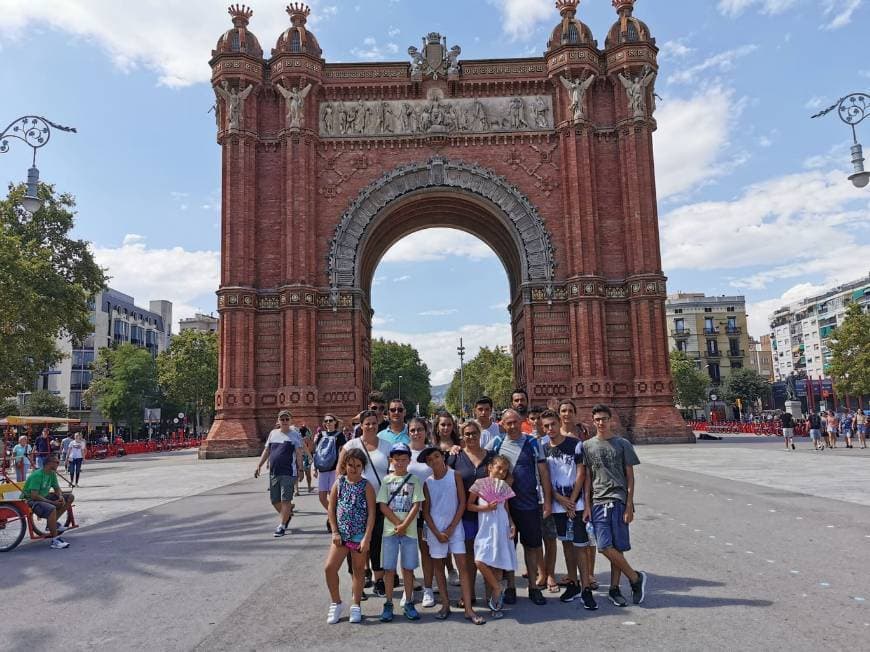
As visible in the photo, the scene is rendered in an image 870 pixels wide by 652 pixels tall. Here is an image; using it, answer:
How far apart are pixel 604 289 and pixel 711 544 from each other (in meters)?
22.8

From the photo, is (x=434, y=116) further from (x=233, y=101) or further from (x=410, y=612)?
(x=410, y=612)

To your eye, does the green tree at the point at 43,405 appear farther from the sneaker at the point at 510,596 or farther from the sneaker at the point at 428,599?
the sneaker at the point at 510,596

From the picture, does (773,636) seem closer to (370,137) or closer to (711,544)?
(711,544)

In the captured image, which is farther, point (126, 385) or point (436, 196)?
point (126, 385)

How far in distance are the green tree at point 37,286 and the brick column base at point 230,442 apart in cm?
1060

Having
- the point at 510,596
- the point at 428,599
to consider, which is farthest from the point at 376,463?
the point at 510,596

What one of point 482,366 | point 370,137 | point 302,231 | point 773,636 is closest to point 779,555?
point 773,636

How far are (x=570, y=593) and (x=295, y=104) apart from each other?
29.4m

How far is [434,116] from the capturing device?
3222cm

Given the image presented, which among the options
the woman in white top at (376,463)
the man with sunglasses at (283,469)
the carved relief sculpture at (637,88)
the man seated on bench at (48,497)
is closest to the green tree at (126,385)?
the carved relief sculpture at (637,88)

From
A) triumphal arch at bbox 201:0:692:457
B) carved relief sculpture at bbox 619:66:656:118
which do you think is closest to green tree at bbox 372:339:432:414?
triumphal arch at bbox 201:0:692:457

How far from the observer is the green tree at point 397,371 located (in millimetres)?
97506

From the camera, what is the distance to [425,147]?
32344mm

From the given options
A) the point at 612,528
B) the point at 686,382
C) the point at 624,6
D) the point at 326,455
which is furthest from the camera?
the point at 686,382
